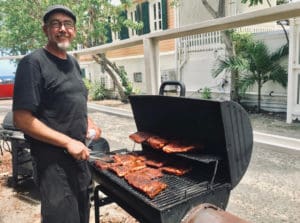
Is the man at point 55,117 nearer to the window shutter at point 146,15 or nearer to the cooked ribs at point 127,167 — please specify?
the cooked ribs at point 127,167

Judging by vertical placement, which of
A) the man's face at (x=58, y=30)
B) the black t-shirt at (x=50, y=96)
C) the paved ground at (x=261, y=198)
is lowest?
the paved ground at (x=261, y=198)

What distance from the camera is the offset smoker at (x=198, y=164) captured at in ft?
6.97

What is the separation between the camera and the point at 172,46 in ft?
45.8

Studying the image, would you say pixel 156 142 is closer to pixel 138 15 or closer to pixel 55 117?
pixel 55 117

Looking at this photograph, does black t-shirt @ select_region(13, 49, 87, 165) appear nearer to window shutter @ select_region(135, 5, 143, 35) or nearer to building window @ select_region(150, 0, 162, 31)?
building window @ select_region(150, 0, 162, 31)

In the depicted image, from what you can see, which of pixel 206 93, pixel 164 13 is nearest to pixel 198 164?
pixel 206 93

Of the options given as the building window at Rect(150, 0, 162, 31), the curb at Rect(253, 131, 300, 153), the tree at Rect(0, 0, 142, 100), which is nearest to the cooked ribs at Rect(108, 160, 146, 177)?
the curb at Rect(253, 131, 300, 153)

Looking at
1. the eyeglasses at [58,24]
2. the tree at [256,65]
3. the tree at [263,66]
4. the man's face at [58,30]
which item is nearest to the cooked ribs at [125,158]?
the man's face at [58,30]

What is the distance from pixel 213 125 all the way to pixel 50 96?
122cm

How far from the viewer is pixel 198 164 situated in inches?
106

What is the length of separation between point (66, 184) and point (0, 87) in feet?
62.9

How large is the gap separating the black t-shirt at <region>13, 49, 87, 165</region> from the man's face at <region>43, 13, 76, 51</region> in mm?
97

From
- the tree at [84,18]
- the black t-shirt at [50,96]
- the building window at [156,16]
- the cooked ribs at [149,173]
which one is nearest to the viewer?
the black t-shirt at [50,96]

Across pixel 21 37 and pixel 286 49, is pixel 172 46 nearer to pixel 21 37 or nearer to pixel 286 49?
pixel 286 49
